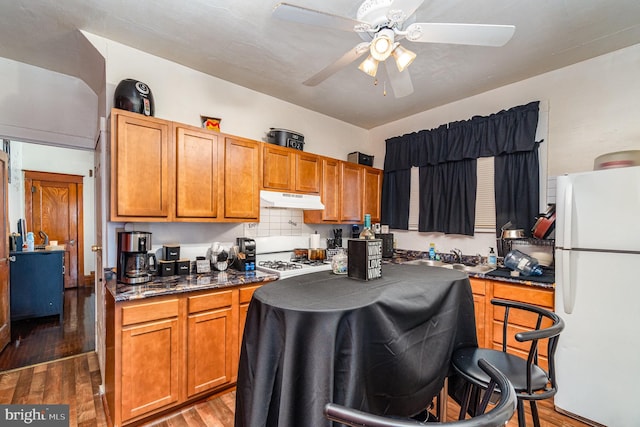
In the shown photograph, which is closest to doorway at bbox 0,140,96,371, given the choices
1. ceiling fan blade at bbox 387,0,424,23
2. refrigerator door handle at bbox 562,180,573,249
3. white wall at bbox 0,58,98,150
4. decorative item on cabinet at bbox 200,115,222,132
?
white wall at bbox 0,58,98,150

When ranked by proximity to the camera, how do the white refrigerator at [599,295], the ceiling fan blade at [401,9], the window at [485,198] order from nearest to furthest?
the ceiling fan blade at [401,9]
the white refrigerator at [599,295]
the window at [485,198]

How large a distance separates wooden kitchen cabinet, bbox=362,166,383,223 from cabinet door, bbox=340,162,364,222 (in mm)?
97

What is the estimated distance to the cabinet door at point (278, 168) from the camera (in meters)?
2.87

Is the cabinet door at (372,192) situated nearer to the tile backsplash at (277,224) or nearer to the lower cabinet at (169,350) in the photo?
the tile backsplash at (277,224)

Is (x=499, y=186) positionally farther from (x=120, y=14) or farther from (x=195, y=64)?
(x=120, y=14)

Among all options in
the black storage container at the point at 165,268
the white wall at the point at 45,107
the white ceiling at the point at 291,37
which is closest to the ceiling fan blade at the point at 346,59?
the white ceiling at the point at 291,37

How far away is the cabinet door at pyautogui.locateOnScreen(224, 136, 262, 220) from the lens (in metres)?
2.59

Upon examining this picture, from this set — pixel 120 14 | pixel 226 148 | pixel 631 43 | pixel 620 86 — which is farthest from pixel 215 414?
pixel 631 43

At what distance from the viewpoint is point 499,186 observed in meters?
2.98

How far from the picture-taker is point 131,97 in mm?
2109

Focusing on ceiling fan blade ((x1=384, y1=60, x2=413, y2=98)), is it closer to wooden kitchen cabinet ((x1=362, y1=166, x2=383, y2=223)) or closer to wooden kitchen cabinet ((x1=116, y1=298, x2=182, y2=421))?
wooden kitchen cabinet ((x1=362, y1=166, x2=383, y2=223))

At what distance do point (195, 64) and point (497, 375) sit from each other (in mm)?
3082

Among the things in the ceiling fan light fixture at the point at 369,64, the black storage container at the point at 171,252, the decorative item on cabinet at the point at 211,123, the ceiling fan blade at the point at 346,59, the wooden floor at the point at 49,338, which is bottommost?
the wooden floor at the point at 49,338

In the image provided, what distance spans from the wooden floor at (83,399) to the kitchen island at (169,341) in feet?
0.27
